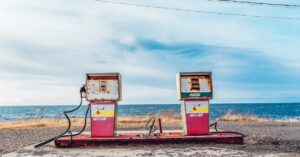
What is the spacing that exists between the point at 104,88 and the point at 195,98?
8.31 feet

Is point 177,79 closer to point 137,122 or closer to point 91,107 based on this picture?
point 91,107

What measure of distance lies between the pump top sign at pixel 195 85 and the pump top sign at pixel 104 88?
1714mm

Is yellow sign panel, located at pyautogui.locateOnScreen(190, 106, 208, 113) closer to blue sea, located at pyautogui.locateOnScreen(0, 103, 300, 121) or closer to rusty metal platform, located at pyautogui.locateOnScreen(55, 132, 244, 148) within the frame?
rusty metal platform, located at pyautogui.locateOnScreen(55, 132, 244, 148)

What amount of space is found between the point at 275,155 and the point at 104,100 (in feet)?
15.7

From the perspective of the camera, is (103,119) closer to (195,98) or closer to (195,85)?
(195,98)

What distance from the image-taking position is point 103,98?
1248 centimetres

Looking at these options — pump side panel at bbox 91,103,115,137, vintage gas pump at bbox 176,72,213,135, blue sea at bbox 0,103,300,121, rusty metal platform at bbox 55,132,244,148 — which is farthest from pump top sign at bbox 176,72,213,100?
blue sea at bbox 0,103,300,121

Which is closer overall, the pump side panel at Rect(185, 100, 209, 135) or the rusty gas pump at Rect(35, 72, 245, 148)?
the rusty gas pump at Rect(35, 72, 245, 148)

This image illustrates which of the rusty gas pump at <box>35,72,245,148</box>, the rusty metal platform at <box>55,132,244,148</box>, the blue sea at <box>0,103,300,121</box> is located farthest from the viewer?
the blue sea at <box>0,103,300,121</box>

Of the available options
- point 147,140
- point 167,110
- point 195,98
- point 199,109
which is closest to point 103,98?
point 147,140

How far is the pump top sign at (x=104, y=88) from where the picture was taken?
1248 centimetres

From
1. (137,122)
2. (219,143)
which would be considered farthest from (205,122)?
(137,122)

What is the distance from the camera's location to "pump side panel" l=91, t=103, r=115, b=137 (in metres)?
12.6

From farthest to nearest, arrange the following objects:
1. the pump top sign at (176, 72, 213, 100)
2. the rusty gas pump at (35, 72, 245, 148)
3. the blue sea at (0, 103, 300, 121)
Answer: the blue sea at (0, 103, 300, 121) < the pump top sign at (176, 72, 213, 100) < the rusty gas pump at (35, 72, 245, 148)
